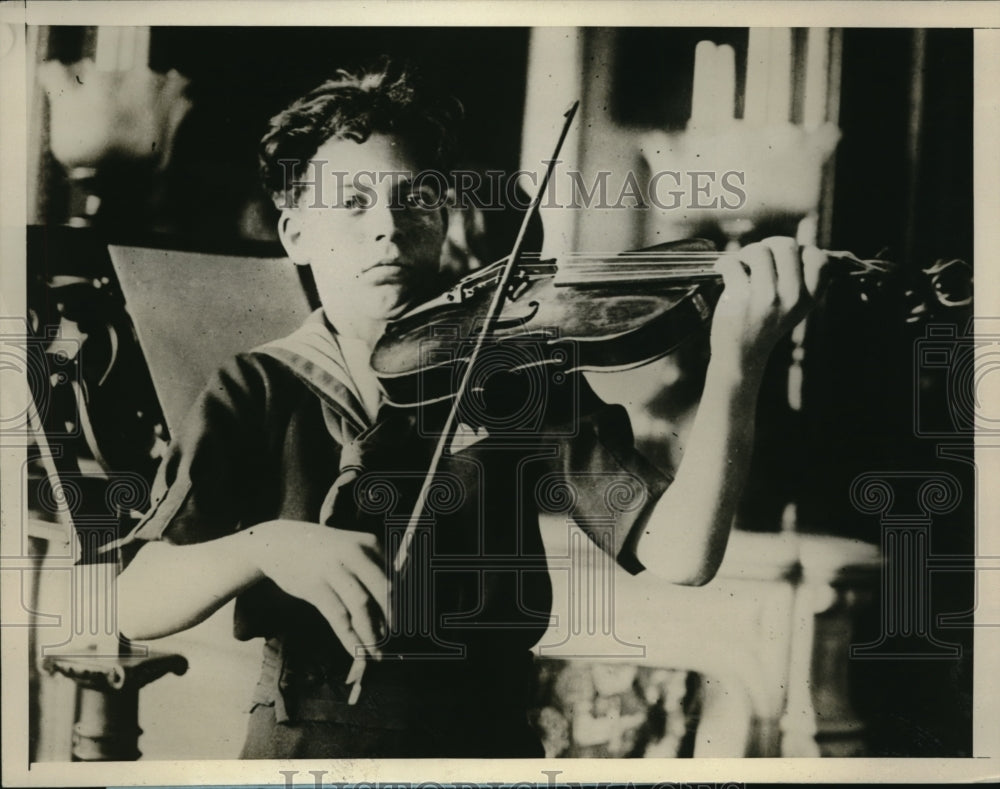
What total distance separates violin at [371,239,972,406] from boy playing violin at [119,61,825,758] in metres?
0.07

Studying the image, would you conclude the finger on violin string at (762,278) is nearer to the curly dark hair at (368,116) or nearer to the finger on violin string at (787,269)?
the finger on violin string at (787,269)

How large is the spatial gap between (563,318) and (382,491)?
676 millimetres

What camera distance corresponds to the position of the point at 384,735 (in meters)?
2.33

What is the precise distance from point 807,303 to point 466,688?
4.59ft

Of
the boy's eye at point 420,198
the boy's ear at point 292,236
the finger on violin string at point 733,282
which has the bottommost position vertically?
the finger on violin string at point 733,282

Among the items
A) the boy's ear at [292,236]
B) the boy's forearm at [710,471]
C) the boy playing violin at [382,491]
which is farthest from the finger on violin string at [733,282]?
the boy's ear at [292,236]

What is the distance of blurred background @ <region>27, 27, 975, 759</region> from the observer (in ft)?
7.62

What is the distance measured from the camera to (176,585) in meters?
2.32

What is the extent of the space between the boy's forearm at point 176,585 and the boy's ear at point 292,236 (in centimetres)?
79

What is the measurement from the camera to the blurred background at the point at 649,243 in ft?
7.62

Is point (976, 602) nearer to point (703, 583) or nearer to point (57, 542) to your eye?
point (703, 583)

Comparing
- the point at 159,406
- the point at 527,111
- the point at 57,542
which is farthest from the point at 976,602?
the point at 57,542

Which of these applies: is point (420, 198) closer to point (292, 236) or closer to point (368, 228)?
point (368, 228)

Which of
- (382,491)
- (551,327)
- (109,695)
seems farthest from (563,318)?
(109,695)
